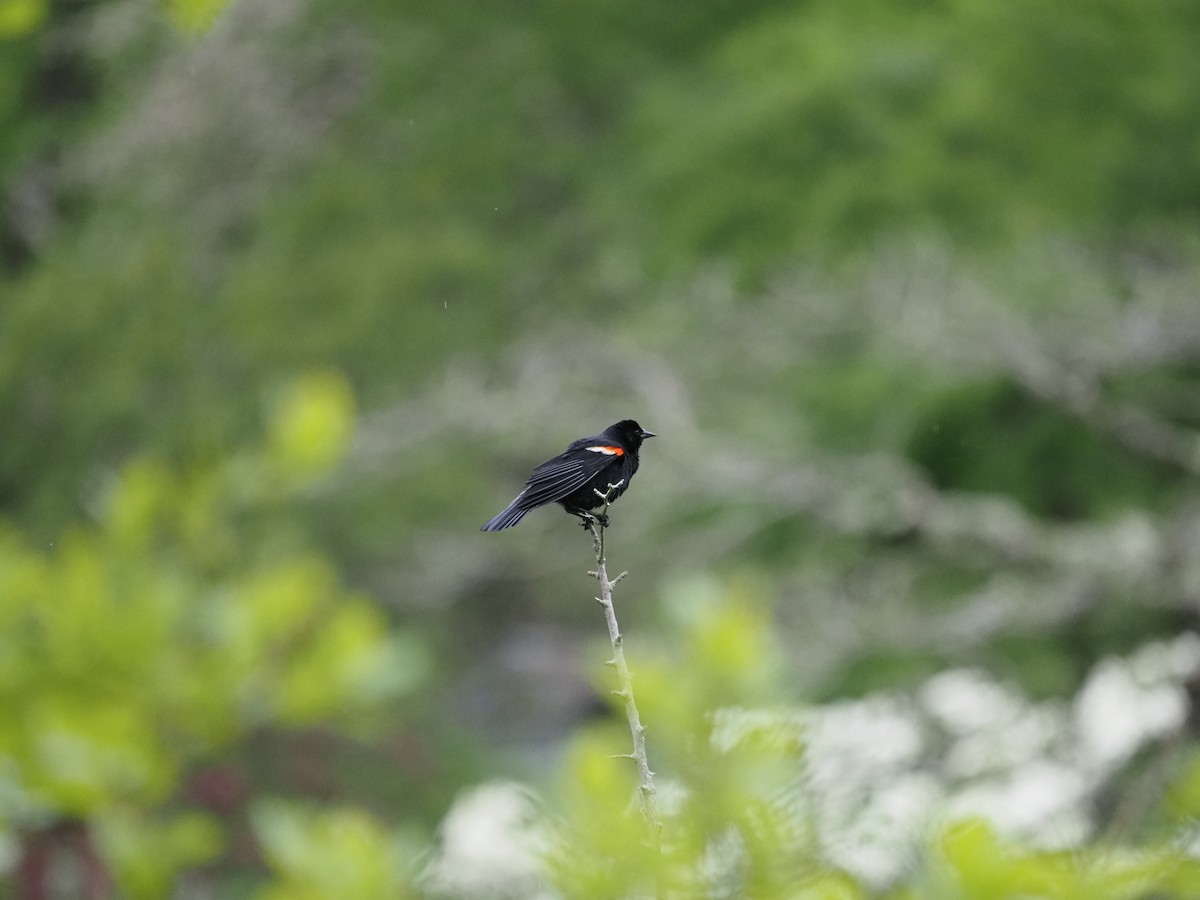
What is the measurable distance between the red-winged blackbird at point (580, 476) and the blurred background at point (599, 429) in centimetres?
24

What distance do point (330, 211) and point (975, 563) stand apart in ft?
21.8

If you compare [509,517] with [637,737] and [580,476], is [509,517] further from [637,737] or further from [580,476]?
[637,737]

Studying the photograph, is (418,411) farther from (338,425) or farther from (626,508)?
(338,425)

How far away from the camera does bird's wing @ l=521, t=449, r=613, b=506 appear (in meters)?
2.08

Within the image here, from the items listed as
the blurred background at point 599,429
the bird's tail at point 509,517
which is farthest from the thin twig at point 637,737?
the bird's tail at point 509,517

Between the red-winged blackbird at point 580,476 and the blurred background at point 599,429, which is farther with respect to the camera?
the red-winged blackbird at point 580,476

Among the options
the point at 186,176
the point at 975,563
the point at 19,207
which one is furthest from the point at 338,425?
the point at 19,207

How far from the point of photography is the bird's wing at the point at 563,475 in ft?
6.83

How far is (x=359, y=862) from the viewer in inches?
67.9

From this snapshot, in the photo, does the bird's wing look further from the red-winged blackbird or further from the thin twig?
the thin twig

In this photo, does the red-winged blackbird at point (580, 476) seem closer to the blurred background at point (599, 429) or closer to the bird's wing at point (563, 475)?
the bird's wing at point (563, 475)

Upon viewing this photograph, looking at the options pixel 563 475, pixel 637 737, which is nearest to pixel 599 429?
pixel 563 475

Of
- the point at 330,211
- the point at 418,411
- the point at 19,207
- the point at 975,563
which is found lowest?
the point at 975,563

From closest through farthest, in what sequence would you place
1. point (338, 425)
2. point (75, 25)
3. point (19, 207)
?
point (338, 425) → point (75, 25) → point (19, 207)
